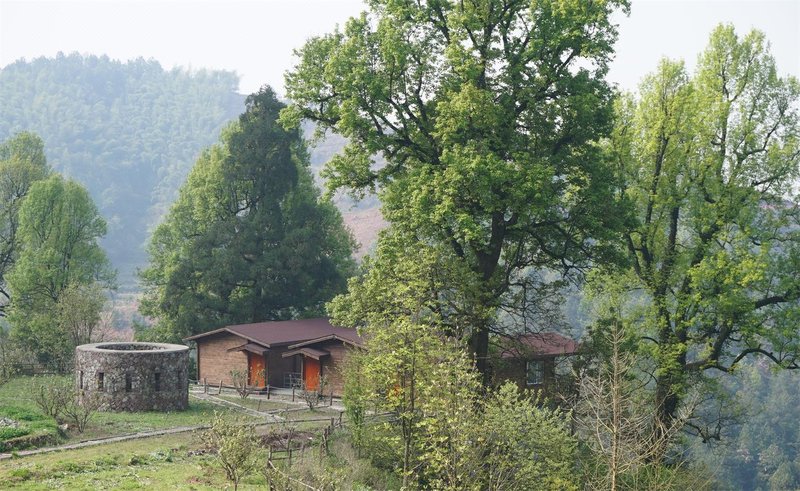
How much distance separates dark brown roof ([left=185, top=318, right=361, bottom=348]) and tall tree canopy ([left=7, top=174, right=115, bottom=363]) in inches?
509

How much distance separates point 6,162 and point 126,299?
8080 centimetres

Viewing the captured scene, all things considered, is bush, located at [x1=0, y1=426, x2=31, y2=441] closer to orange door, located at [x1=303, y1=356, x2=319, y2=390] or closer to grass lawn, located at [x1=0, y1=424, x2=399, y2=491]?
grass lawn, located at [x1=0, y1=424, x2=399, y2=491]

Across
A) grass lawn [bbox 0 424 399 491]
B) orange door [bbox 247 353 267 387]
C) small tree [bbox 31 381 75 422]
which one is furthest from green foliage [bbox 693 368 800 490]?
small tree [bbox 31 381 75 422]

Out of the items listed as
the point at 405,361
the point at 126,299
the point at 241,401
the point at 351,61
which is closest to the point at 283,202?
the point at 241,401

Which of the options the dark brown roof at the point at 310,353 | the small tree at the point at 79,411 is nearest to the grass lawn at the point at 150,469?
the small tree at the point at 79,411

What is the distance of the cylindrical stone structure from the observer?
1426 inches

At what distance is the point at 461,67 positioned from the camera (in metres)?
27.5

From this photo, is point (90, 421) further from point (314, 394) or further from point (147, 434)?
point (314, 394)

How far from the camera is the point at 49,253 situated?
5528 centimetres

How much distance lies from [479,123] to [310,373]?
808 inches

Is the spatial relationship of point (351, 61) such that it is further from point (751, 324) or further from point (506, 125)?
point (751, 324)

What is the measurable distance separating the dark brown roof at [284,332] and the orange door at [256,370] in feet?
4.08

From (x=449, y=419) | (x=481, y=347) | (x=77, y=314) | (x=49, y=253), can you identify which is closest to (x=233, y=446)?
(x=449, y=419)

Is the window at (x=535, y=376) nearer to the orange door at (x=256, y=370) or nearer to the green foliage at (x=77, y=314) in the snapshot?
the orange door at (x=256, y=370)
